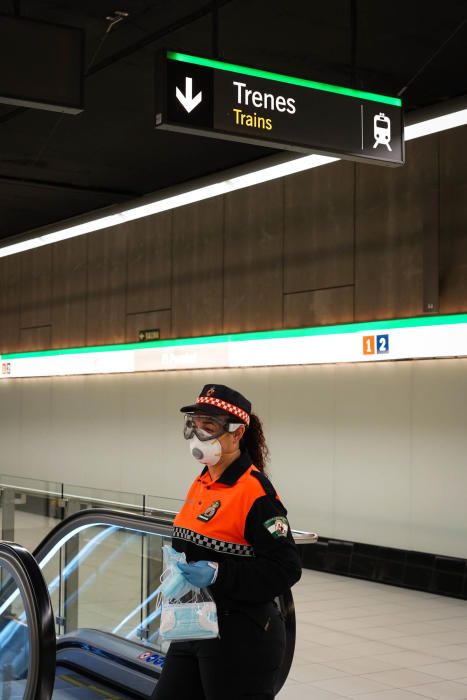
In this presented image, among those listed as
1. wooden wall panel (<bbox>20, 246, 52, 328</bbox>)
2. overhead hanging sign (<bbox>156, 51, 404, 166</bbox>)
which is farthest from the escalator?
wooden wall panel (<bbox>20, 246, 52, 328</bbox>)

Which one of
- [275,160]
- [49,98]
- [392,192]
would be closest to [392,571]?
[392,192]

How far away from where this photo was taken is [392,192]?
360 inches

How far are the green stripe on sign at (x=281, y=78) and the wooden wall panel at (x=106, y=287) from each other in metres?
7.85

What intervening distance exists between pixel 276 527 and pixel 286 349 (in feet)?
24.5

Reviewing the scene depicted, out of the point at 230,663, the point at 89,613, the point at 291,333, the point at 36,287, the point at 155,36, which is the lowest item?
the point at 89,613

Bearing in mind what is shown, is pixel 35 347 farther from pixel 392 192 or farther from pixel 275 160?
pixel 392 192

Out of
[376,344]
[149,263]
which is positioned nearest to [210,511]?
[376,344]

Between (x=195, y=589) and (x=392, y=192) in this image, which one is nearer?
(x=195, y=589)

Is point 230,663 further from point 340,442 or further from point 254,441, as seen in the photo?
point 340,442

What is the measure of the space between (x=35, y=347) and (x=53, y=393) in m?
0.81

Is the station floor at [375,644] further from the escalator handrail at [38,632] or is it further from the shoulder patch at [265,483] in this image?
the shoulder patch at [265,483]

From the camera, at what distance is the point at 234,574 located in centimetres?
261

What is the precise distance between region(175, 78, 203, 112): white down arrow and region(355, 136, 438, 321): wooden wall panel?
3988 millimetres

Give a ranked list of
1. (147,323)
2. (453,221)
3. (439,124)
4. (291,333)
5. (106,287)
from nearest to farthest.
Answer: (439,124)
(453,221)
(291,333)
(147,323)
(106,287)
